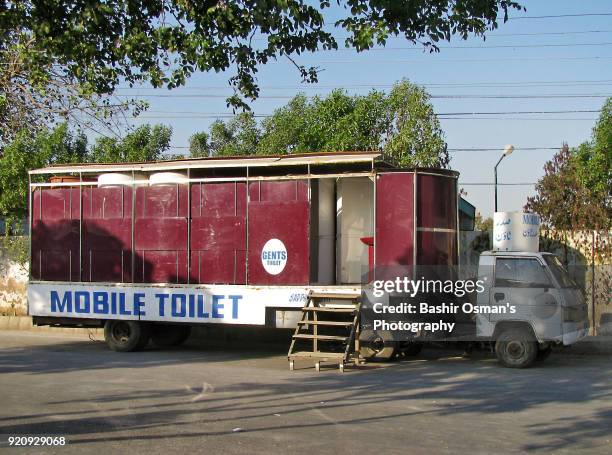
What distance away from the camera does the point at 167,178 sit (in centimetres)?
1450

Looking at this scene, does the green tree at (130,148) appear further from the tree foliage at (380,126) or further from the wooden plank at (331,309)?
the wooden plank at (331,309)

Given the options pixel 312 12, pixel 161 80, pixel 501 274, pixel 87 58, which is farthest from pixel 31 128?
pixel 501 274

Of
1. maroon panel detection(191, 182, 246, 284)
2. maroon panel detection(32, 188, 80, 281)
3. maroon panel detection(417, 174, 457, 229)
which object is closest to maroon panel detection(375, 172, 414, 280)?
maroon panel detection(417, 174, 457, 229)

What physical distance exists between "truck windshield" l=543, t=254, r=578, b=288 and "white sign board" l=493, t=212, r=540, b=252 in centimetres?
53

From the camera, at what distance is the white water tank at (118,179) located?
48.6 ft

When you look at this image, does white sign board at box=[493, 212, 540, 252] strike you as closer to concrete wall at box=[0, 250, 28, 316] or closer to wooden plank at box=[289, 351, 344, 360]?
wooden plank at box=[289, 351, 344, 360]

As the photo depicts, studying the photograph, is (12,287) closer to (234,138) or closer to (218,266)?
(218,266)

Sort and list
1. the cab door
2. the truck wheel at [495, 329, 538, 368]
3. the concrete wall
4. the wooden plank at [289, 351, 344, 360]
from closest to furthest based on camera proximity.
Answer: the cab door < the truck wheel at [495, 329, 538, 368] < the wooden plank at [289, 351, 344, 360] < the concrete wall

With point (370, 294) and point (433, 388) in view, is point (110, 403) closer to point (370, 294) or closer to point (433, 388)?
point (433, 388)

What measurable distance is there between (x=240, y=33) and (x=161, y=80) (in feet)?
3.69

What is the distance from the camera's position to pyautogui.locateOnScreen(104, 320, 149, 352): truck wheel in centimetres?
1455

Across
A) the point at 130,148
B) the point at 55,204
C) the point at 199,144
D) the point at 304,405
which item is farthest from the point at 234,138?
the point at 304,405

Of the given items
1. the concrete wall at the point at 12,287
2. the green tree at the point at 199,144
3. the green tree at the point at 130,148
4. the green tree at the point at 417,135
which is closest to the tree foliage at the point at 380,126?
the green tree at the point at 417,135

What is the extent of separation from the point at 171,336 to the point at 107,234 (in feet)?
8.66
